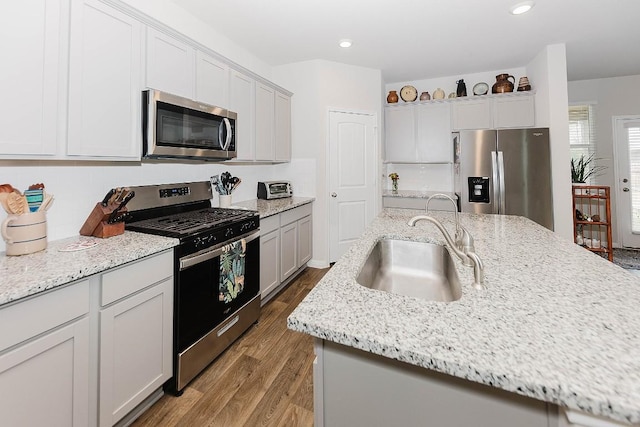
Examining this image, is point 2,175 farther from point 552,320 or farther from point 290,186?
point 290,186

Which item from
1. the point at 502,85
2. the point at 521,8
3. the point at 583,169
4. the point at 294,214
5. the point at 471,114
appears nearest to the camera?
the point at 521,8

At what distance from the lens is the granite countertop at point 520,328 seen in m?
0.52

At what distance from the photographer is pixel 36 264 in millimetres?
1217

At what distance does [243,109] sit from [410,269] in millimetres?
2189

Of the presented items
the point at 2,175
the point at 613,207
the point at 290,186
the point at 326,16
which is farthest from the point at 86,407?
the point at 613,207

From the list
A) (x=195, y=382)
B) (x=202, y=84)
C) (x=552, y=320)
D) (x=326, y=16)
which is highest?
(x=326, y=16)

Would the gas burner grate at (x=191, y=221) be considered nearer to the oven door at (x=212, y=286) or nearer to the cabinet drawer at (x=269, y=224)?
the oven door at (x=212, y=286)

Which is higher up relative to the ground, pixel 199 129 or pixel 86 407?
pixel 199 129

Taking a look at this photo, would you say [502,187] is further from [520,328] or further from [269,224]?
[520,328]

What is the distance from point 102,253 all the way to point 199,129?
3.77 feet

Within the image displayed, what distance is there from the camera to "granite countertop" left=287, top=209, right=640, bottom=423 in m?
0.52

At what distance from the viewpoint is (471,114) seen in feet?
13.2

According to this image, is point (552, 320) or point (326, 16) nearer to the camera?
point (552, 320)

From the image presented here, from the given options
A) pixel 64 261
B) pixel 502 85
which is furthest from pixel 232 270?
pixel 502 85
